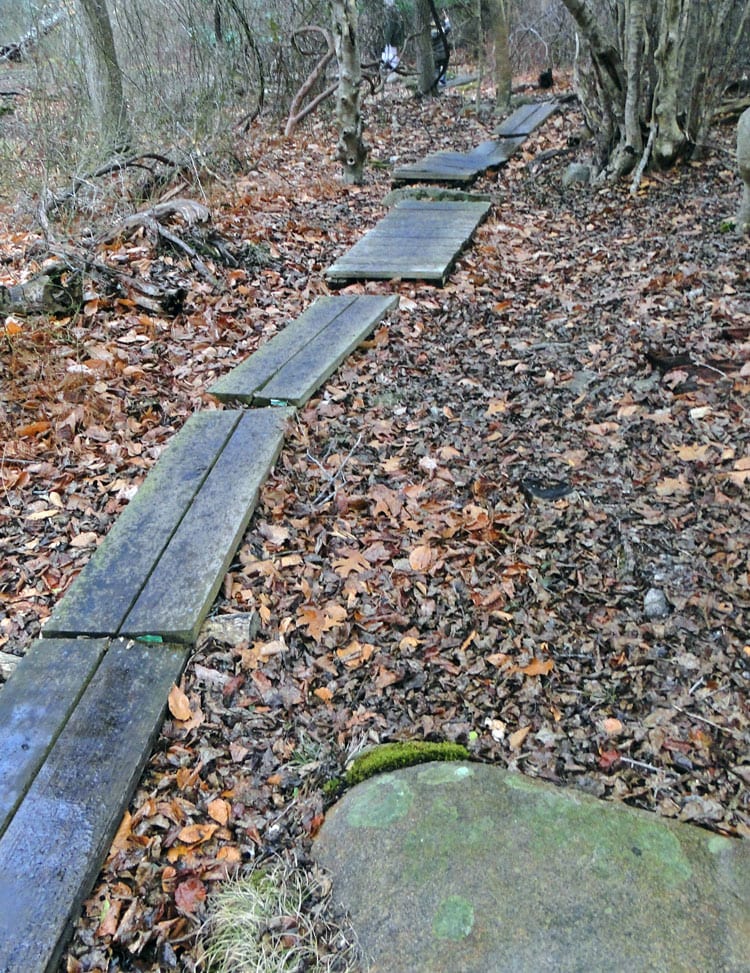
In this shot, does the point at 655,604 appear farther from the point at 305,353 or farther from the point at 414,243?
the point at 414,243

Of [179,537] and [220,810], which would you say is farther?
[179,537]

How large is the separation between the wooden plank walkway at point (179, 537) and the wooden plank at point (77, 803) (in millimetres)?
146

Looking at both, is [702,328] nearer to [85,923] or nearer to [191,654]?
[191,654]

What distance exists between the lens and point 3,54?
10.1 meters

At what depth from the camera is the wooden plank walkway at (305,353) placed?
13.6 feet

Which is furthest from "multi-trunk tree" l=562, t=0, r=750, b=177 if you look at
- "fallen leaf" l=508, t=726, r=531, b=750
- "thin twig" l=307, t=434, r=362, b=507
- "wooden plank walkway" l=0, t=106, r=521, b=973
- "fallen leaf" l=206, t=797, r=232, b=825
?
"fallen leaf" l=206, t=797, r=232, b=825

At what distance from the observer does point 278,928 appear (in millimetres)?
1863

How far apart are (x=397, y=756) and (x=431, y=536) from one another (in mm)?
1133

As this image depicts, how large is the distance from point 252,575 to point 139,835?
3.69 feet

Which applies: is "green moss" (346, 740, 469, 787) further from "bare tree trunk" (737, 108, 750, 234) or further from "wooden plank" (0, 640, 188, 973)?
"bare tree trunk" (737, 108, 750, 234)

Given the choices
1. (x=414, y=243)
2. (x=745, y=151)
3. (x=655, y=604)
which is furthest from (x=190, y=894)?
(x=745, y=151)

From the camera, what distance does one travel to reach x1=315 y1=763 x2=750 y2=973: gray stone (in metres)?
1.73

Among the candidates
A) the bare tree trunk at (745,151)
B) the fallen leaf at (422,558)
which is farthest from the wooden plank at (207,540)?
the bare tree trunk at (745,151)

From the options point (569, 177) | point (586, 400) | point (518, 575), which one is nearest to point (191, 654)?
point (518, 575)
